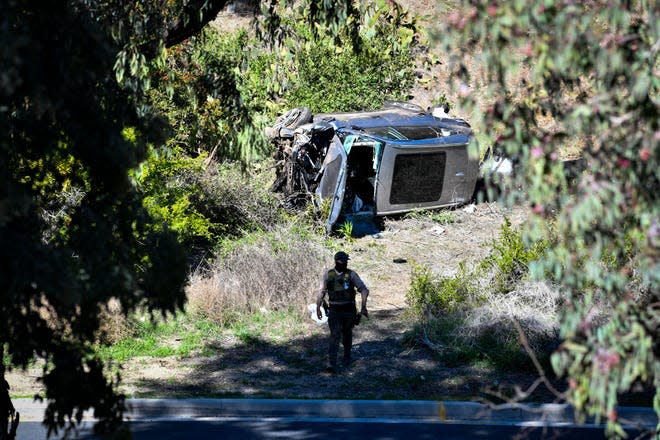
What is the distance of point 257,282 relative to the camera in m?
Result: 13.0

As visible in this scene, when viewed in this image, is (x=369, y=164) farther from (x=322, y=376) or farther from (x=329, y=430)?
(x=329, y=430)

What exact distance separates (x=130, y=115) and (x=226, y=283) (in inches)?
265

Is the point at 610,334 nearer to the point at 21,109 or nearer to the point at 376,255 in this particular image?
the point at 21,109

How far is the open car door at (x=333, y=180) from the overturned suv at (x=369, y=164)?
0.06ft

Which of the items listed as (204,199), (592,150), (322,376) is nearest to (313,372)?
(322,376)

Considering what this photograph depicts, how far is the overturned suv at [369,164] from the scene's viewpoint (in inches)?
643

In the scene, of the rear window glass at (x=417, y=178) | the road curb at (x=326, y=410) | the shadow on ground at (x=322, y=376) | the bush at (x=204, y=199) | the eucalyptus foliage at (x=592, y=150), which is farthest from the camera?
the rear window glass at (x=417, y=178)

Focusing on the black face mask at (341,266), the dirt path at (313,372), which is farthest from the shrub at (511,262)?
the black face mask at (341,266)

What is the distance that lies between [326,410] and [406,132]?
8.15m

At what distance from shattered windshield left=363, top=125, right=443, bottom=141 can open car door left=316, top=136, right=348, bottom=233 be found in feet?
2.83

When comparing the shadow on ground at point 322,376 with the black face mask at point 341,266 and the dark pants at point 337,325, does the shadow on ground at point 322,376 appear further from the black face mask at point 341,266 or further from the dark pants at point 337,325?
the black face mask at point 341,266

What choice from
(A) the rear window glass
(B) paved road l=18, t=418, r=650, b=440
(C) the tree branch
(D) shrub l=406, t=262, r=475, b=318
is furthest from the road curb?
(A) the rear window glass

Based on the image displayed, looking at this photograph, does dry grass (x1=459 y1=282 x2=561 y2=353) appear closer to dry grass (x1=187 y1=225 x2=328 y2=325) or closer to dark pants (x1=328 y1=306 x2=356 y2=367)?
dark pants (x1=328 y1=306 x2=356 y2=367)

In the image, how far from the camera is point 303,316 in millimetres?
12781
